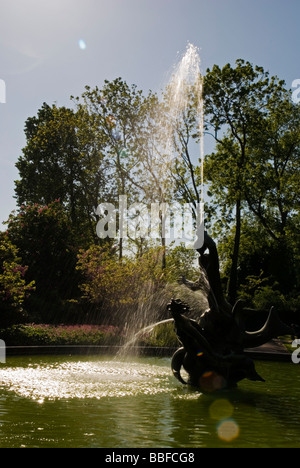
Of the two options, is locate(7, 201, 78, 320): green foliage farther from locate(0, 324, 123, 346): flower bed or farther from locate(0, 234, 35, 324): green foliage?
locate(0, 324, 123, 346): flower bed

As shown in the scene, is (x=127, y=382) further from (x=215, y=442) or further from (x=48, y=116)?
(x=48, y=116)

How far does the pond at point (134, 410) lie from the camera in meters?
6.72

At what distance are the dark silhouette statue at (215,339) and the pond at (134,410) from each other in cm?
38

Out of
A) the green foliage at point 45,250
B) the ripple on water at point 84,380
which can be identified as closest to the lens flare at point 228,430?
the ripple on water at point 84,380

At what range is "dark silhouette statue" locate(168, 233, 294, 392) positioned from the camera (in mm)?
11086

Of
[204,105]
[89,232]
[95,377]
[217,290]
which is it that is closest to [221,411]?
[217,290]

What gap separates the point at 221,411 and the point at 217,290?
3.14 meters

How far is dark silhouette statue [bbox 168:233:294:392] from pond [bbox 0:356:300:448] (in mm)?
385

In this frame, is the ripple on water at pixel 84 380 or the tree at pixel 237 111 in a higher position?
the tree at pixel 237 111

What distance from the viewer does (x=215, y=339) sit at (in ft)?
38.0

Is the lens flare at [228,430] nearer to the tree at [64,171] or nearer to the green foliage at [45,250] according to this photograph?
the green foliage at [45,250]

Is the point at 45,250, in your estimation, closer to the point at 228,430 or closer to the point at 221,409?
the point at 221,409

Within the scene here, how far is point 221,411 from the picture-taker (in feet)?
29.3

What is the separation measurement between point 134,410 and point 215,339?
11.4 feet
